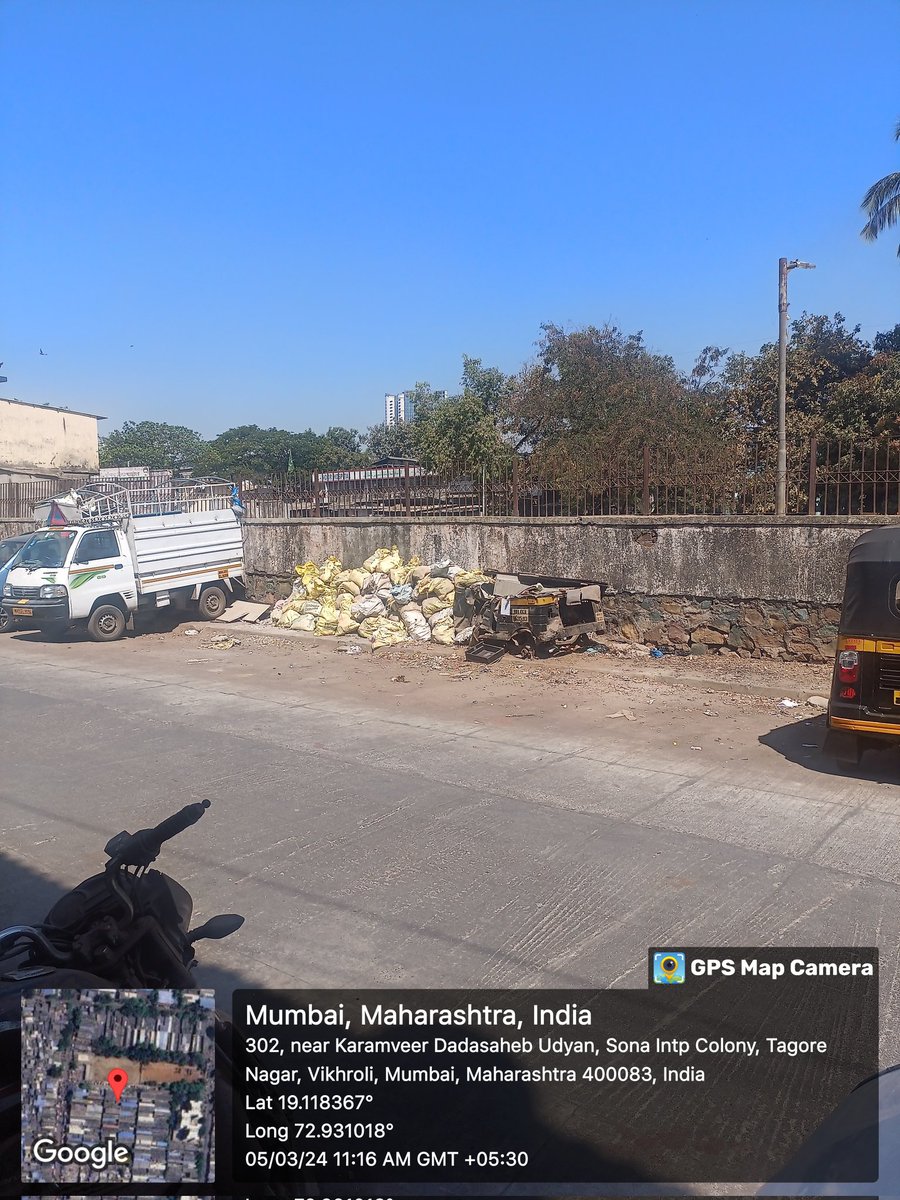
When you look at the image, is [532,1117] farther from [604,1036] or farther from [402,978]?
[402,978]

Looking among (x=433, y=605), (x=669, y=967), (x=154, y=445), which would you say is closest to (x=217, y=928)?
(x=669, y=967)

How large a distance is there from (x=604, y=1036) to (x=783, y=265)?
19296mm

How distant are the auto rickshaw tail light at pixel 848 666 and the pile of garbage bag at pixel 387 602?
743 cm

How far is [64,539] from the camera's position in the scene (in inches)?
669

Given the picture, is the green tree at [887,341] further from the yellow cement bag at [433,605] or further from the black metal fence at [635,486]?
the yellow cement bag at [433,605]

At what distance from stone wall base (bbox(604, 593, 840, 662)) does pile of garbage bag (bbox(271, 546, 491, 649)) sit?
241cm

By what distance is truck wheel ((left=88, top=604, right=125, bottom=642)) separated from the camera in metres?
16.9

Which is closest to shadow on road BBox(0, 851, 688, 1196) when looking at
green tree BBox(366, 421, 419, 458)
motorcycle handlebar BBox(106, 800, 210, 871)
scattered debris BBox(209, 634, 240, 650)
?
motorcycle handlebar BBox(106, 800, 210, 871)

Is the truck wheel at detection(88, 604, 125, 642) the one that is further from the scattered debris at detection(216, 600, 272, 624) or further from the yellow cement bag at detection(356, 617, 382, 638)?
the yellow cement bag at detection(356, 617, 382, 638)

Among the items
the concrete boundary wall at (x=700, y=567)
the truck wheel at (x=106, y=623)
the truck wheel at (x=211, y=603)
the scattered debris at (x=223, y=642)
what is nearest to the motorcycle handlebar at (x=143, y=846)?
the concrete boundary wall at (x=700, y=567)

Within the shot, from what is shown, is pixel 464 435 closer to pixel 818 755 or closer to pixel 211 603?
pixel 211 603

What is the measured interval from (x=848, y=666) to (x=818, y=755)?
1.25m

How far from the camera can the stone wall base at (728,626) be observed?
12758mm

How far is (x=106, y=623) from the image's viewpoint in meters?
17.1
